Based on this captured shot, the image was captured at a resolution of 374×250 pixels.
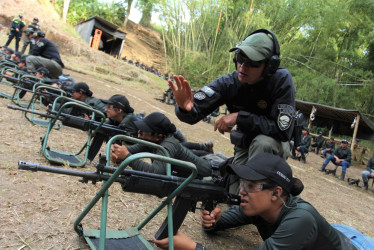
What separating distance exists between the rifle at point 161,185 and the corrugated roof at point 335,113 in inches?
612

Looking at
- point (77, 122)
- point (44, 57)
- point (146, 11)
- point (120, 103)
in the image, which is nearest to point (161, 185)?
point (77, 122)

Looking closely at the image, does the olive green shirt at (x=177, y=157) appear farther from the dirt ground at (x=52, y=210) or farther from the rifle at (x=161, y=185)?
the rifle at (x=161, y=185)

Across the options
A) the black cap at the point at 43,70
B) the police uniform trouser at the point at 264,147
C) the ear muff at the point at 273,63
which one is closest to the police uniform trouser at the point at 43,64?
the black cap at the point at 43,70

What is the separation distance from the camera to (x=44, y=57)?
26.1 ft

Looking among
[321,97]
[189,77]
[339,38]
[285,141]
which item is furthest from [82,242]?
[339,38]

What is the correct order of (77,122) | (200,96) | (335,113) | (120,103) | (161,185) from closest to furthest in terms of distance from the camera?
(161,185), (200,96), (77,122), (120,103), (335,113)

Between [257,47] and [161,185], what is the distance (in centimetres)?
145

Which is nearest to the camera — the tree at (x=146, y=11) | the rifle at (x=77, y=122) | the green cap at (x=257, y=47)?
the green cap at (x=257, y=47)

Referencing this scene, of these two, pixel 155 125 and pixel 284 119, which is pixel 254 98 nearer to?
pixel 284 119

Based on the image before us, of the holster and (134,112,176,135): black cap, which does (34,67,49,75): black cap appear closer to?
(134,112,176,135): black cap

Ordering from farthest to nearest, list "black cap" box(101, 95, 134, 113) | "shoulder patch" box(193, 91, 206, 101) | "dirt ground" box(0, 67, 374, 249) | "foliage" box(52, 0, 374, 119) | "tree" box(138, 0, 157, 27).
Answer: "tree" box(138, 0, 157, 27), "foliage" box(52, 0, 374, 119), "black cap" box(101, 95, 134, 113), "shoulder patch" box(193, 91, 206, 101), "dirt ground" box(0, 67, 374, 249)

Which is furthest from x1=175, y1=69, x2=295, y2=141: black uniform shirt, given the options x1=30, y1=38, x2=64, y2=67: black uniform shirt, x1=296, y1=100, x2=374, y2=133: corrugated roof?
x1=296, y1=100, x2=374, y2=133: corrugated roof

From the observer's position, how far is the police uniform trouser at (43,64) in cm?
755

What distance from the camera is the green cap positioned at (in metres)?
2.62
